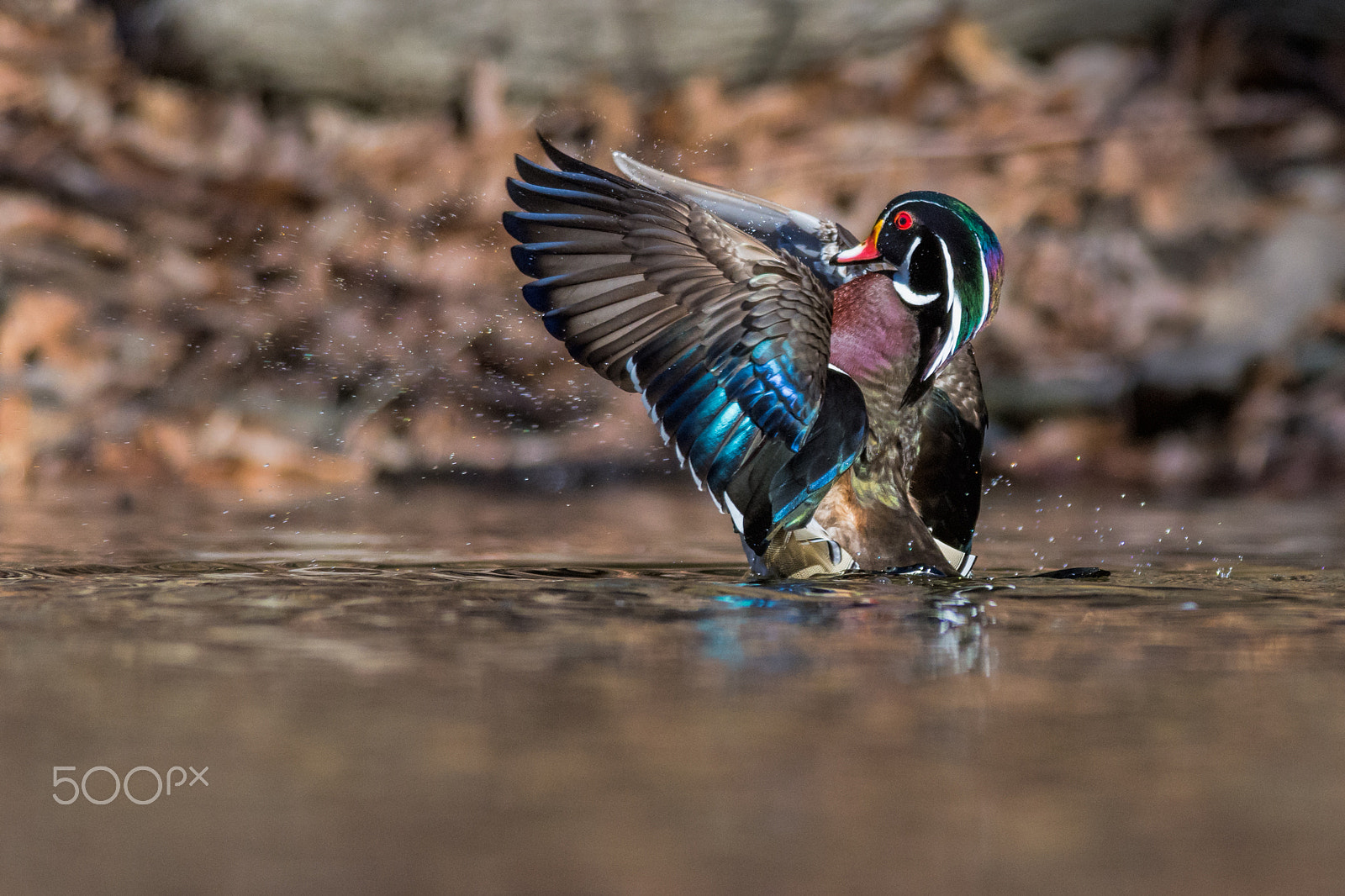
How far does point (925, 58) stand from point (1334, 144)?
1712 millimetres

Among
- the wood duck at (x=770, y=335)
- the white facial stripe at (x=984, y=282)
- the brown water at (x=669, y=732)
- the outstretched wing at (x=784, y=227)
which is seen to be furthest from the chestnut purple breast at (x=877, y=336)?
the brown water at (x=669, y=732)

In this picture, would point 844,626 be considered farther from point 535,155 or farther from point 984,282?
point 535,155

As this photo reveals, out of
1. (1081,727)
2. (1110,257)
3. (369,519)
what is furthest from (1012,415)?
(1081,727)

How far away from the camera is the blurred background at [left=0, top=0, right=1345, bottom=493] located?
5.09 meters

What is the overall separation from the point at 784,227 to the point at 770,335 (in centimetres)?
53

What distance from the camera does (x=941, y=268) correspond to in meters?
2.41

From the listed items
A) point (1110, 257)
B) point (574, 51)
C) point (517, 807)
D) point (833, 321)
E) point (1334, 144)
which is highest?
point (574, 51)

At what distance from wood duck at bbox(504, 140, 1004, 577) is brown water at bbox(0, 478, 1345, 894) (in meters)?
0.16

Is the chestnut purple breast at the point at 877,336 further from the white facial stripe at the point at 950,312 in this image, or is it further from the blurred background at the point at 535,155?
the blurred background at the point at 535,155

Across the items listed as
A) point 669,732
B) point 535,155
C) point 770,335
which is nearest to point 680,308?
point 770,335

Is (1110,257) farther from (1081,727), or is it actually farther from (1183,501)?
(1081,727)

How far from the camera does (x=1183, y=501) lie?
425cm

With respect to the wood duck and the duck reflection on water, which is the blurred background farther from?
the duck reflection on water

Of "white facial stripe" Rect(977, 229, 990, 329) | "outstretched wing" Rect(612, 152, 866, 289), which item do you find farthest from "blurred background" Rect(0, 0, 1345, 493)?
"white facial stripe" Rect(977, 229, 990, 329)
